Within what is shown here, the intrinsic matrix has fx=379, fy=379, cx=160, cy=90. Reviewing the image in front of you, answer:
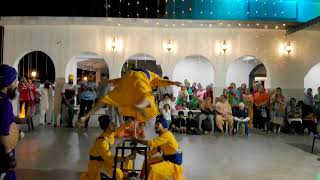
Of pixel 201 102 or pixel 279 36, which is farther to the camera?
pixel 279 36

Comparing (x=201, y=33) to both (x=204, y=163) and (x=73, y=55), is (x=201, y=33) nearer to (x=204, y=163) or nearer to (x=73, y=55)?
(x=73, y=55)

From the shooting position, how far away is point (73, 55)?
1374 cm

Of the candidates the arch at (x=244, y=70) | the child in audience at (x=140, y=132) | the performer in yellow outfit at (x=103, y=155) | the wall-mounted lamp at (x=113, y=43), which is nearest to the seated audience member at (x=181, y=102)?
the wall-mounted lamp at (x=113, y=43)

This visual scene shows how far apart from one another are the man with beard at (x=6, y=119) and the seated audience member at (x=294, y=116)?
35.1 ft

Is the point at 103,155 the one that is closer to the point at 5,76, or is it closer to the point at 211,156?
the point at 5,76

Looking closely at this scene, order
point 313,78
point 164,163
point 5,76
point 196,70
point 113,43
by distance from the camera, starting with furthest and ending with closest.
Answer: point 196,70
point 313,78
point 113,43
point 164,163
point 5,76

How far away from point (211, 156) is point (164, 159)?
3011 millimetres

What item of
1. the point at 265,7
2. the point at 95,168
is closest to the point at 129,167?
the point at 95,168

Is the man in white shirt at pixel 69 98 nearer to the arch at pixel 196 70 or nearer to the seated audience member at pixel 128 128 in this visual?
the seated audience member at pixel 128 128

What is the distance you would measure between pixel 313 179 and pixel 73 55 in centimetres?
983

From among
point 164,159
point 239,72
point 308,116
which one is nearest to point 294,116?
point 308,116

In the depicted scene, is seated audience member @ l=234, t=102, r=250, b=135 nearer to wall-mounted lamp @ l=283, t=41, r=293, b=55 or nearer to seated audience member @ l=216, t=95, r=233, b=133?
seated audience member @ l=216, t=95, r=233, b=133

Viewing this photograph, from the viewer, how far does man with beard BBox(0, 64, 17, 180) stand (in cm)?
321

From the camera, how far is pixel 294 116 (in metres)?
12.5
